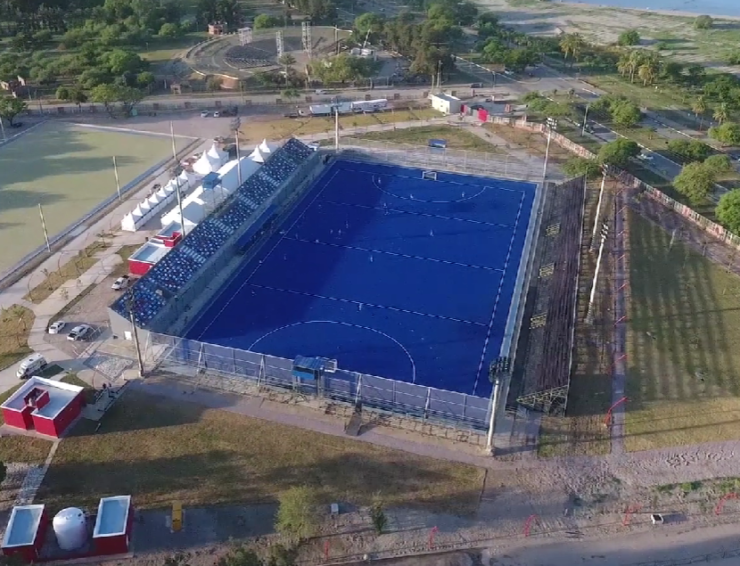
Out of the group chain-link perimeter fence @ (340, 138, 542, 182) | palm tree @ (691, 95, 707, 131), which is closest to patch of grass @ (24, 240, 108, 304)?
chain-link perimeter fence @ (340, 138, 542, 182)

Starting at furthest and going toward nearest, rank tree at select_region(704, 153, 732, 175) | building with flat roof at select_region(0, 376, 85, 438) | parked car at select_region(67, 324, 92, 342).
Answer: tree at select_region(704, 153, 732, 175), parked car at select_region(67, 324, 92, 342), building with flat roof at select_region(0, 376, 85, 438)

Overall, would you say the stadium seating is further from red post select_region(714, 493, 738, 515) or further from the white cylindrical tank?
red post select_region(714, 493, 738, 515)

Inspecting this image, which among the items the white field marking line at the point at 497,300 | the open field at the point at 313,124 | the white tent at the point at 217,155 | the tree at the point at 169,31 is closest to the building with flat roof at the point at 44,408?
the white field marking line at the point at 497,300

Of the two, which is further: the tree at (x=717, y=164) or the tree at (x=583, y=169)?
the tree at (x=583, y=169)

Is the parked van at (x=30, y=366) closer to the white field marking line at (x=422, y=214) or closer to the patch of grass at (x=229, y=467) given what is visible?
the patch of grass at (x=229, y=467)

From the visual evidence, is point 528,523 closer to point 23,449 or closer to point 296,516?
point 296,516

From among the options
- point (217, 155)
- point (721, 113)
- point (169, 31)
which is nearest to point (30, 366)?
point (217, 155)
